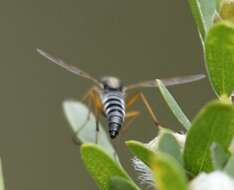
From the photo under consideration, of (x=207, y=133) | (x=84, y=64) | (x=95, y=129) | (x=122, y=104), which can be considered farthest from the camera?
(x=84, y=64)

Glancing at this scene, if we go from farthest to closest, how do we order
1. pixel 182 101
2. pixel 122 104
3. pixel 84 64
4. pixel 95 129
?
1. pixel 84 64
2. pixel 182 101
3. pixel 122 104
4. pixel 95 129

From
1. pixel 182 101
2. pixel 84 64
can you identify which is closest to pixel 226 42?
pixel 182 101

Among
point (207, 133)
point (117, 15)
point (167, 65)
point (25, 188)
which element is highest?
point (117, 15)

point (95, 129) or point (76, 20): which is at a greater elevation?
point (76, 20)

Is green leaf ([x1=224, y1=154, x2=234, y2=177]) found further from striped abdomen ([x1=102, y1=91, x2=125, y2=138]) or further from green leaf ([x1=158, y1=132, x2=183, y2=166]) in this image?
striped abdomen ([x1=102, y1=91, x2=125, y2=138])

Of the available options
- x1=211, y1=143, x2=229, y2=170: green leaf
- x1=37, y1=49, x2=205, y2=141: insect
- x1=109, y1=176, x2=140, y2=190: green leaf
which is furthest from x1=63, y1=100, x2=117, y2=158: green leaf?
x1=211, y1=143, x2=229, y2=170: green leaf

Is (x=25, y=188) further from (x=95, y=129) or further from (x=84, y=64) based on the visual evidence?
(x=95, y=129)

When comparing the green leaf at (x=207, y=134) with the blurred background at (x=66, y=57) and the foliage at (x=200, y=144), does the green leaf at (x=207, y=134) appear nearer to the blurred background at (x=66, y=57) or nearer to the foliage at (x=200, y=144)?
the foliage at (x=200, y=144)

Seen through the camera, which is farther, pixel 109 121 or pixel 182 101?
pixel 182 101
